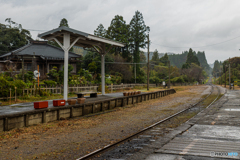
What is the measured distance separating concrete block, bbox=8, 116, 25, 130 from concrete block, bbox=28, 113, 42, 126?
440 millimetres

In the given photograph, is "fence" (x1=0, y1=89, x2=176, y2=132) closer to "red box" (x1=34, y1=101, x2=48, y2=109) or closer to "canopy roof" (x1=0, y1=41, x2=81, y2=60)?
"red box" (x1=34, y1=101, x2=48, y2=109)

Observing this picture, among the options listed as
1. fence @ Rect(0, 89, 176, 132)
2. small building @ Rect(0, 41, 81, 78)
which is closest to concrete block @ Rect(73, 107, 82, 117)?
fence @ Rect(0, 89, 176, 132)

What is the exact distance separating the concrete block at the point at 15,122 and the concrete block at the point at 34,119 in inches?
17.3

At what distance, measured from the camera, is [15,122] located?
10180 millimetres

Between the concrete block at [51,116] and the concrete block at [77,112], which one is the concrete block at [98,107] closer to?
the concrete block at [77,112]

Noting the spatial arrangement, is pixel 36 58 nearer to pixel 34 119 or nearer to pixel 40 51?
pixel 40 51

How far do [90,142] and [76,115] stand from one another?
21.1 ft

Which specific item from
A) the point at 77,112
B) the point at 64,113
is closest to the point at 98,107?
the point at 77,112

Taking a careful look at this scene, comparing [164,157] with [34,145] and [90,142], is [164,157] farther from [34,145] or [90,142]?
[34,145]

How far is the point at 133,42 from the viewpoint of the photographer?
59.3 m

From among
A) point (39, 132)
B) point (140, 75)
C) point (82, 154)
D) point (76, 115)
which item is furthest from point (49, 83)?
point (140, 75)

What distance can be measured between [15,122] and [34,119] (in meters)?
1.14

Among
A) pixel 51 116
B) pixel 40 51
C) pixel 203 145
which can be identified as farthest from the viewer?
pixel 40 51

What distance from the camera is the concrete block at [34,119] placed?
11.0 m
